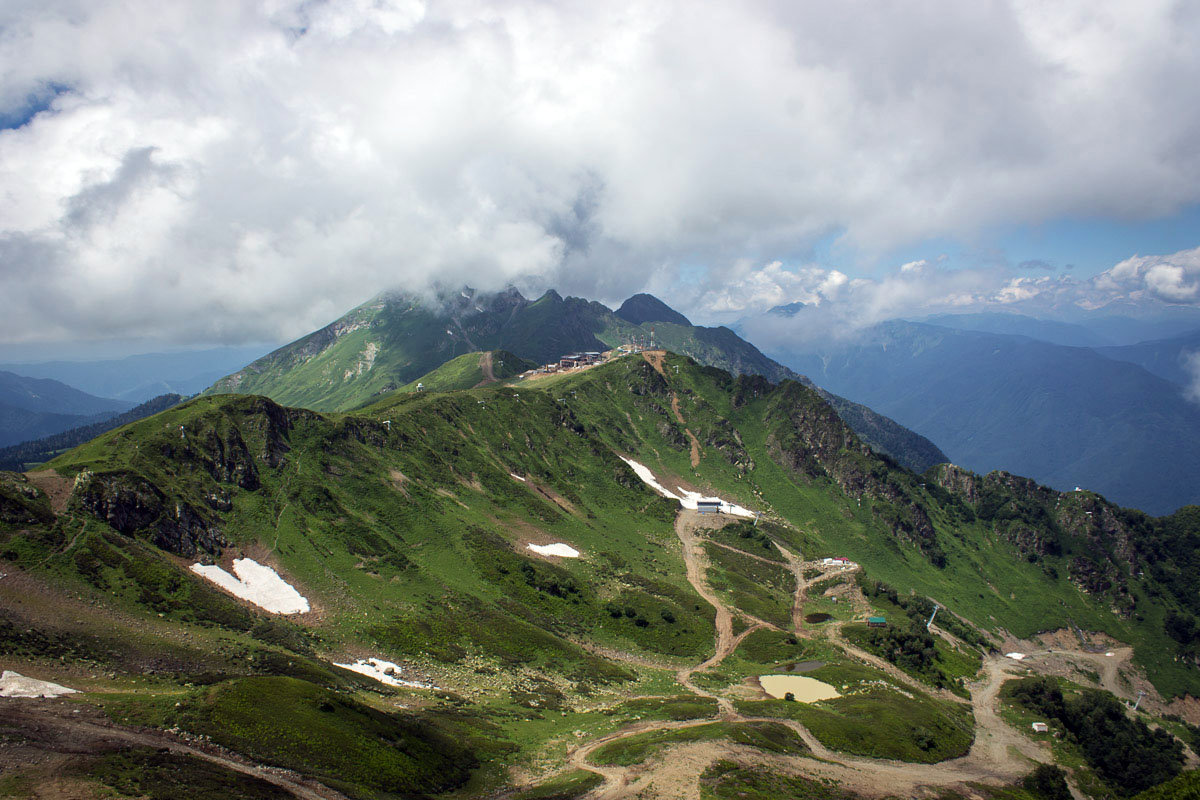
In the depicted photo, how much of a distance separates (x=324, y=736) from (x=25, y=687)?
74.0ft

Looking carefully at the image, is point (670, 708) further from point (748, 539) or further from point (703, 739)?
point (748, 539)

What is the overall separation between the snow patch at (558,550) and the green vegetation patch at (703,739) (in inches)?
2488

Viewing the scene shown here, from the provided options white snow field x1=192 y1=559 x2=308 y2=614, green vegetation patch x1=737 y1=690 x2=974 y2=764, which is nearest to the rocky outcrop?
white snow field x1=192 y1=559 x2=308 y2=614

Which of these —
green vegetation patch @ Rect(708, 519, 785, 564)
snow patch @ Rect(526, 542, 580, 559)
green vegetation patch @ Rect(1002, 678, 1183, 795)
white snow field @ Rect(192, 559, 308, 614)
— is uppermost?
green vegetation patch @ Rect(708, 519, 785, 564)

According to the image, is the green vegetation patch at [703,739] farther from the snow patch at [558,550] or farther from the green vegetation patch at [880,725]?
the snow patch at [558,550]

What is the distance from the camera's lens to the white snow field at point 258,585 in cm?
8112

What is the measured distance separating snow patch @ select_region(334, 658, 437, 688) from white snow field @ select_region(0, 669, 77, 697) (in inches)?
1173

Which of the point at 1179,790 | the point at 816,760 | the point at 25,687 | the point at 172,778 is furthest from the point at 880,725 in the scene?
the point at 25,687

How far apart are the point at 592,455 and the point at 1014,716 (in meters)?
122

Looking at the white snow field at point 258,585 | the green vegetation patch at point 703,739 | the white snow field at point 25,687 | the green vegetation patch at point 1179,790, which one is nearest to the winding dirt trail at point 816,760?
the green vegetation patch at point 703,739

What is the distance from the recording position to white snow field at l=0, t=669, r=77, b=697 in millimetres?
42844

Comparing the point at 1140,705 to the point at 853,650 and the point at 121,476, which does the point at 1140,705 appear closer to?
the point at 853,650

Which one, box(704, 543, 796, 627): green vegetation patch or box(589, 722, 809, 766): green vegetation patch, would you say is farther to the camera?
box(704, 543, 796, 627): green vegetation patch

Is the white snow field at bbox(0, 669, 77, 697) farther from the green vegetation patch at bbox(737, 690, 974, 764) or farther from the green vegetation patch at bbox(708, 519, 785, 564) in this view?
the green vegetation patch at bbox(708, 519, 785, 564)
